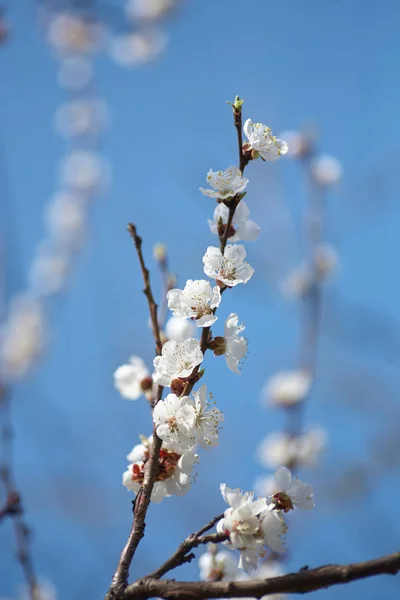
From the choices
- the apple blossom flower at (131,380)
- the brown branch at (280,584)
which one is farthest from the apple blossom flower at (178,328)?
the brown branch at (280,584)

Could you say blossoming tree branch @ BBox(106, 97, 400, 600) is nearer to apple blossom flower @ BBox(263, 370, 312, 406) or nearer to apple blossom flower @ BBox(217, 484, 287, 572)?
apple blossom flower @ BBox(217, 484, 287, 572)

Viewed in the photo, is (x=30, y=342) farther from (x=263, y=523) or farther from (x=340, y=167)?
(x=263, y=523)

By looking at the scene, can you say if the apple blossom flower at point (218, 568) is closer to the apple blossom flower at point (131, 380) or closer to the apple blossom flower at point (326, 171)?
the apple blossom flower at point (131, 380)

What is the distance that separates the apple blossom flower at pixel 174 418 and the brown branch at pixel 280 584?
31 centimetres

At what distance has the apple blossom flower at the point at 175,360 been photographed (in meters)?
1.27

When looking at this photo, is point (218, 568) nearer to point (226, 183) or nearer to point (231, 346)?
point (231, 346)

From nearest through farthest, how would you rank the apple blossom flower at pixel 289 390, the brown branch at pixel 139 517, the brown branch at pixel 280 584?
the brown branch at pixel 280 584 → the brown branch at pixel 139 517 → the apple blossom flower at pixel 289 390

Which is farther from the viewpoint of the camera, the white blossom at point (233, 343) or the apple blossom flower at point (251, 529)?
the white blossom at point (233, 343)

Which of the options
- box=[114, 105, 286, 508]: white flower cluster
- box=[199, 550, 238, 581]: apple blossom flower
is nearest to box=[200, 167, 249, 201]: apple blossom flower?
box=[114, 105, 286, 508]: white flower cluster

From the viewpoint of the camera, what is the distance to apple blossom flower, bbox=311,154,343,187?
469 centimetres

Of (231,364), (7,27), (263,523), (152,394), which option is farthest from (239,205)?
(7,27)

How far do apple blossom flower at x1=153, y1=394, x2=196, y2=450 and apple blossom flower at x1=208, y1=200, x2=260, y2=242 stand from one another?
1.49 feet

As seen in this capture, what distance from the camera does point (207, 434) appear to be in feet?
4.36

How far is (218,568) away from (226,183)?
3.33 ft
